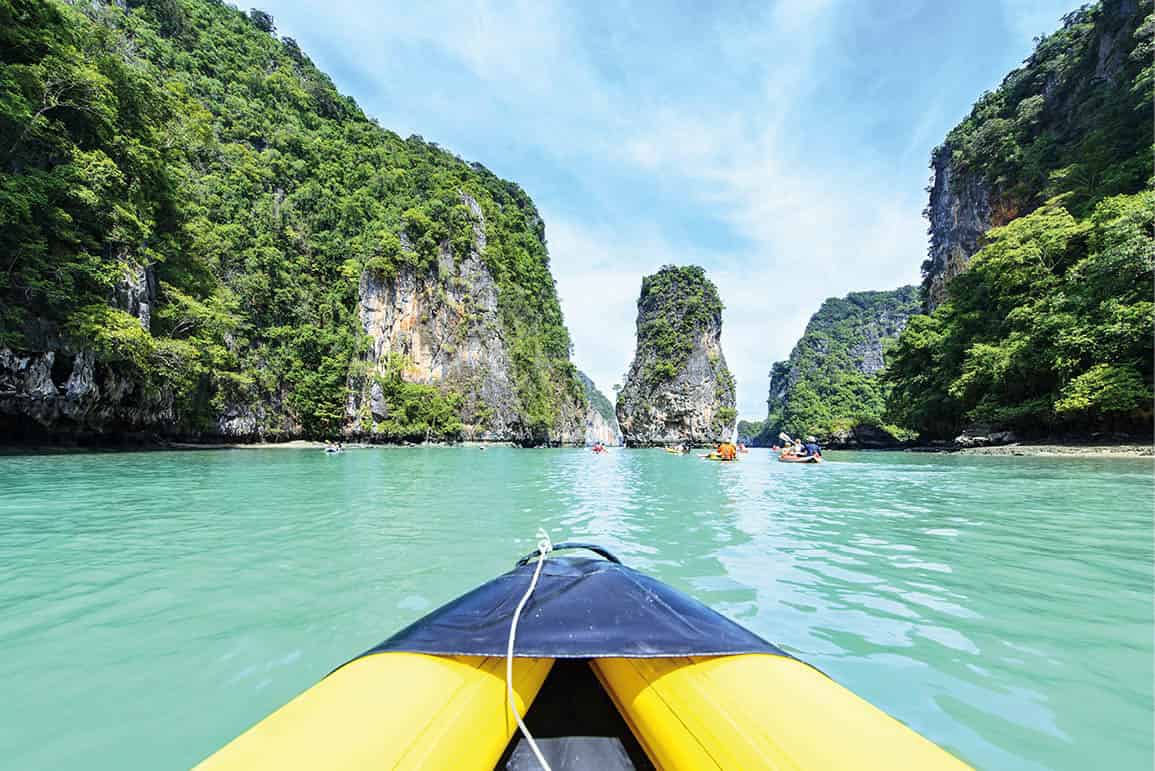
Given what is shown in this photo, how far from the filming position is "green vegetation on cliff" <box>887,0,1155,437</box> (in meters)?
16.3

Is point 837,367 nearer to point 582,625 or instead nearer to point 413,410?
point 413,410

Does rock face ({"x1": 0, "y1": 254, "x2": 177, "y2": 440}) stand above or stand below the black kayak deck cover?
above

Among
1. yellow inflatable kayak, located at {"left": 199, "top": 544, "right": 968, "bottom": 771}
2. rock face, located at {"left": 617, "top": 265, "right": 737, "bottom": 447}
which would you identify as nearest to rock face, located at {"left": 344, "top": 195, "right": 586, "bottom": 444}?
rock face, located at {"left": 617, "top": 265, "right": 737, "bottom": 447}

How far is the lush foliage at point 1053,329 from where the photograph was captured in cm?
1595

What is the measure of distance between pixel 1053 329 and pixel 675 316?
43.7m

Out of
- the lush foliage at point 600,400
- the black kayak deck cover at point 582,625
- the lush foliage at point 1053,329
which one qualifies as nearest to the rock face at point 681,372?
the lush foliage at point 1053,329

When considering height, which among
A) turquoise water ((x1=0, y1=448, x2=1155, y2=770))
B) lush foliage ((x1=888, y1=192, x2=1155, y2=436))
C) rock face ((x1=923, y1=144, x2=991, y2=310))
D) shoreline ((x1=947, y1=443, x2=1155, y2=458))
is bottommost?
turquoise water ((x1=0, y1=448, x2=1155, y2=770))

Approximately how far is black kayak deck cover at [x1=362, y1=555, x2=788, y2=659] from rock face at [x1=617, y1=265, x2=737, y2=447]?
55.7 m

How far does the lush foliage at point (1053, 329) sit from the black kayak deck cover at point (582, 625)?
2330 cm

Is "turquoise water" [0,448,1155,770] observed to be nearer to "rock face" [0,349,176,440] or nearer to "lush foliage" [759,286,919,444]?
"rock face" [0,349,176,440]

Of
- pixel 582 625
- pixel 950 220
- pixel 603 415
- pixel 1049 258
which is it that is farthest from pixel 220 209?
pixel 603 415

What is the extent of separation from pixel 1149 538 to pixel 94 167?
26.0 metres

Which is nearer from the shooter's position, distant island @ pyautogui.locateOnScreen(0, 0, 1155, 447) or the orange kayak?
distant island @ pyautogui.locateOnScreen(0, 0, 1155, 447)

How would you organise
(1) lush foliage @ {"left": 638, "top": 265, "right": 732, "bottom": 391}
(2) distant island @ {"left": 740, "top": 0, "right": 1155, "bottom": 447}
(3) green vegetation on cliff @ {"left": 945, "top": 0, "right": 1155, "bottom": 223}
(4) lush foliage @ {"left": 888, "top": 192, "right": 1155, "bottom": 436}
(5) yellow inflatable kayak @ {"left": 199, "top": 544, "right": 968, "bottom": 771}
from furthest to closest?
(1) lush foliage @ {"left": 638, "top": 265, "right": 732, "bottom": 391} → (3) green vegetation on cliff @ {"left": 945, "top": 0, "right": 1155, "bottom": 223} → (2) distant island @ {"left": 740, "top": 0, "right": 1155, "bottom": 447} → (4) lush foliage @ {"left": 888, "top": 192, "right": 1155, "bottom": 436} → (5) yellow inflatable kayak @ {"left": 199, "top": 544, "right": 968, "bottom": 771}
